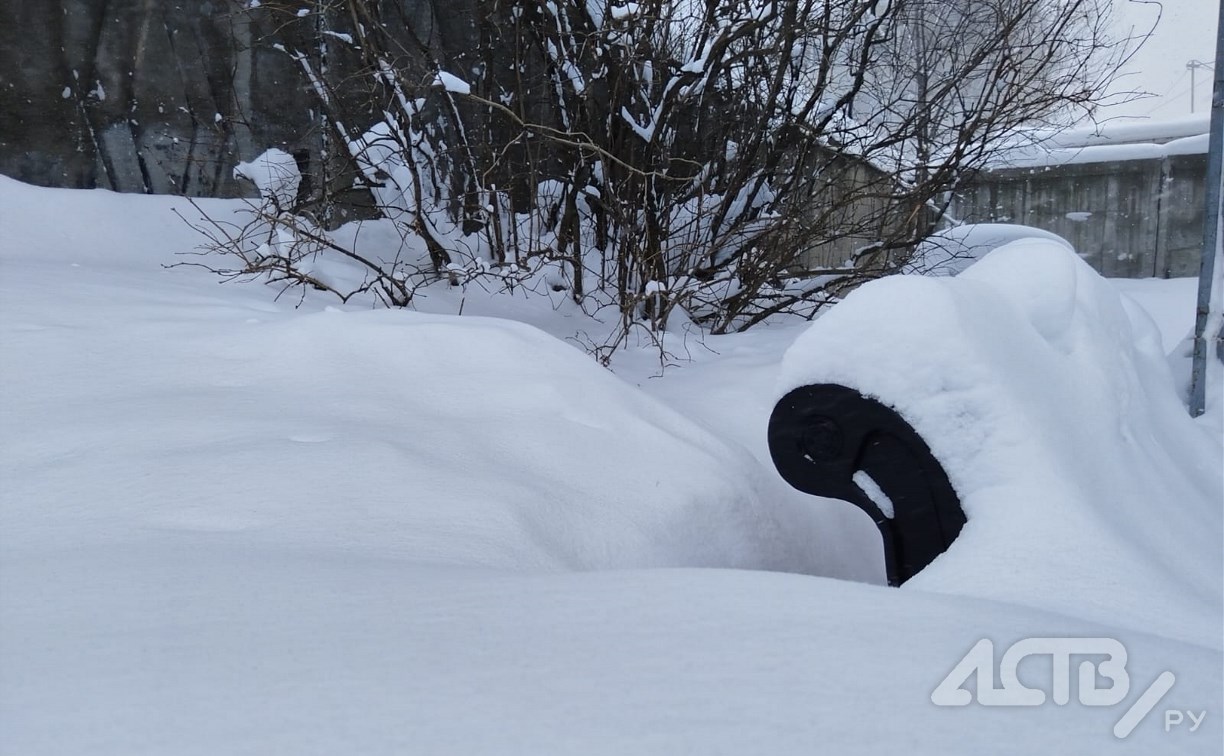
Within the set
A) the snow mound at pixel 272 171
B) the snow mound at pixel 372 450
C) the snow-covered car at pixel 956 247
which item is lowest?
the snow mound at pixel 372 450

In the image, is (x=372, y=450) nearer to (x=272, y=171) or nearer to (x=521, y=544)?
(x=521, y=544)

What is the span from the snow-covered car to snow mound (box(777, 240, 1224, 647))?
2539 mm

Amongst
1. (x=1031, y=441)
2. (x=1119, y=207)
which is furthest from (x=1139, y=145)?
(x=1031, y=441)

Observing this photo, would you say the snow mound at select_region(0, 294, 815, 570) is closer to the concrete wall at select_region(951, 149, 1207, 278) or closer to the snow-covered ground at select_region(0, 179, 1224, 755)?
the snow-covered ground at select_region(0, 179, 1224, 755)

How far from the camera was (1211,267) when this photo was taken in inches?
128

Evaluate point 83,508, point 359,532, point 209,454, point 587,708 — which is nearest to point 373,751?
point 587,708

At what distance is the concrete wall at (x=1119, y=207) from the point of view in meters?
10.5

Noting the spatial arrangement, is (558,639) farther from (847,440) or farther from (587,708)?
(847,440)

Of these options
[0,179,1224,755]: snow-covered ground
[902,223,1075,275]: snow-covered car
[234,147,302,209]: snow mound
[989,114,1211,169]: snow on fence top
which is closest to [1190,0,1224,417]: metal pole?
[0,179,1224,755]: snow-covered ground

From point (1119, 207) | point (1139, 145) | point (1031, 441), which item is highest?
point (1139, 145)

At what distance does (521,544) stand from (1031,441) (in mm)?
854

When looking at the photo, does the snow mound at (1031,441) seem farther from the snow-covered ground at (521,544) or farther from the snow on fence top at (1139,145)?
the snow on fence top at (1139,145)

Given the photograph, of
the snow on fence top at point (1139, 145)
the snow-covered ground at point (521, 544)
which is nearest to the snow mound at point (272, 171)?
the snow-covered ground at point (521, 544)

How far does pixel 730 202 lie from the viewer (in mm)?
4074
